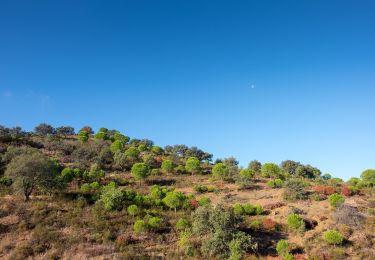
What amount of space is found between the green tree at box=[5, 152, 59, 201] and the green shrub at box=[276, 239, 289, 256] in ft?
86.4

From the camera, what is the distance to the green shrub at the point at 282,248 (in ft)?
96.2

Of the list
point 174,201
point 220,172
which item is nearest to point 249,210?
point 174,201

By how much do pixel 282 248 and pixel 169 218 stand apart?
42.0 feet

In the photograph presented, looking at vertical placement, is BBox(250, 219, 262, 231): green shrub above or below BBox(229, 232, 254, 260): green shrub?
above

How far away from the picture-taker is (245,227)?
34500 millimetres

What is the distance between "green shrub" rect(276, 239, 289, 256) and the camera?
29323 mm

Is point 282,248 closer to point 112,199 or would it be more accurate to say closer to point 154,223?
point 154,223

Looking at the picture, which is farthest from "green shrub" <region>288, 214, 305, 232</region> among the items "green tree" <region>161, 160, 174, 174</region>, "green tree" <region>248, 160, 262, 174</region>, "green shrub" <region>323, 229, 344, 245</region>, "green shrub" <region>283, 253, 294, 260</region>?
"green tree" <region>248, 160, 262, 174</region>

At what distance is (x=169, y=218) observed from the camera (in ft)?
121

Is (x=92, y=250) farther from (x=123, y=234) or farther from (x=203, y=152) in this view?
(x=203, y=152)

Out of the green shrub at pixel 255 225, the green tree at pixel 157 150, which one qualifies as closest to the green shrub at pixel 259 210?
the green shrub at pixel 255 225

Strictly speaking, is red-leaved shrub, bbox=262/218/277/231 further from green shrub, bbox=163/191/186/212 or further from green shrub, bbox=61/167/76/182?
green shrub, bbox=61/167/76/182

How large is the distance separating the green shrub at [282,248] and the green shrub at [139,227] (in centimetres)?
1276

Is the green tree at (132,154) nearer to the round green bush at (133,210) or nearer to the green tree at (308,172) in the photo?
the round green bush at (133,210)
